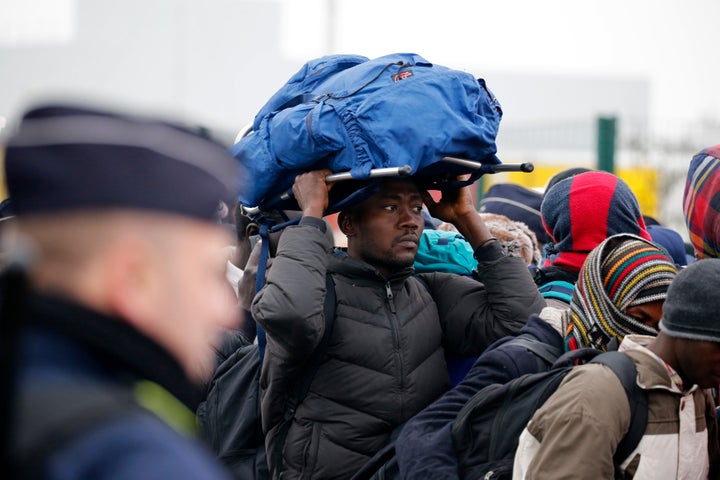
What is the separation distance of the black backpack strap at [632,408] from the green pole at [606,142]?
5963mm

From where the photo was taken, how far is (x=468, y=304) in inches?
132

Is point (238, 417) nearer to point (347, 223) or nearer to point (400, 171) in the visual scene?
point (347, 223)

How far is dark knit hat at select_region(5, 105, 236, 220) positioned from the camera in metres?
1.12

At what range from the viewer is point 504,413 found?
8.48 feet

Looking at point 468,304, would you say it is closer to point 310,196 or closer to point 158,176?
point 310,196

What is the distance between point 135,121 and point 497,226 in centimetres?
342

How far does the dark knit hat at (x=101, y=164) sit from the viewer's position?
1119mm

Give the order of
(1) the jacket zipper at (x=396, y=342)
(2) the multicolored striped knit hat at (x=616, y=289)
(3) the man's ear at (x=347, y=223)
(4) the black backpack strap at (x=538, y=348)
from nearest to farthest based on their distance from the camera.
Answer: (2) the multicolored striped knit hat at (x=616, y=289) < (4) the black backpack strap at (x=538, y=348) < (1) the jacket zipper at (x=396, y=342) < (3) the man's ear at (x=347, y=223)

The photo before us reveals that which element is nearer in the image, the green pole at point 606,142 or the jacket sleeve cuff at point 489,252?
the jacket sleeve cuff at point 489,252

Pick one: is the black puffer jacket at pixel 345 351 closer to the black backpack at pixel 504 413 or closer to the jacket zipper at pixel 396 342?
the jacket zipper at pixel 396 342

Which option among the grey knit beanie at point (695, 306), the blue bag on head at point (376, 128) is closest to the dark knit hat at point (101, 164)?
the grey knit beanie at point (695, 306)

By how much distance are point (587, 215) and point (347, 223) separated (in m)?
0.93

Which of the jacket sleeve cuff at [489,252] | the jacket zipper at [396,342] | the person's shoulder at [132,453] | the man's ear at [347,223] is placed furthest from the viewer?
the jacket sleeve cuff at [489,252]

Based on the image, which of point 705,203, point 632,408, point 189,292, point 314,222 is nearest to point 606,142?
point 705,203
